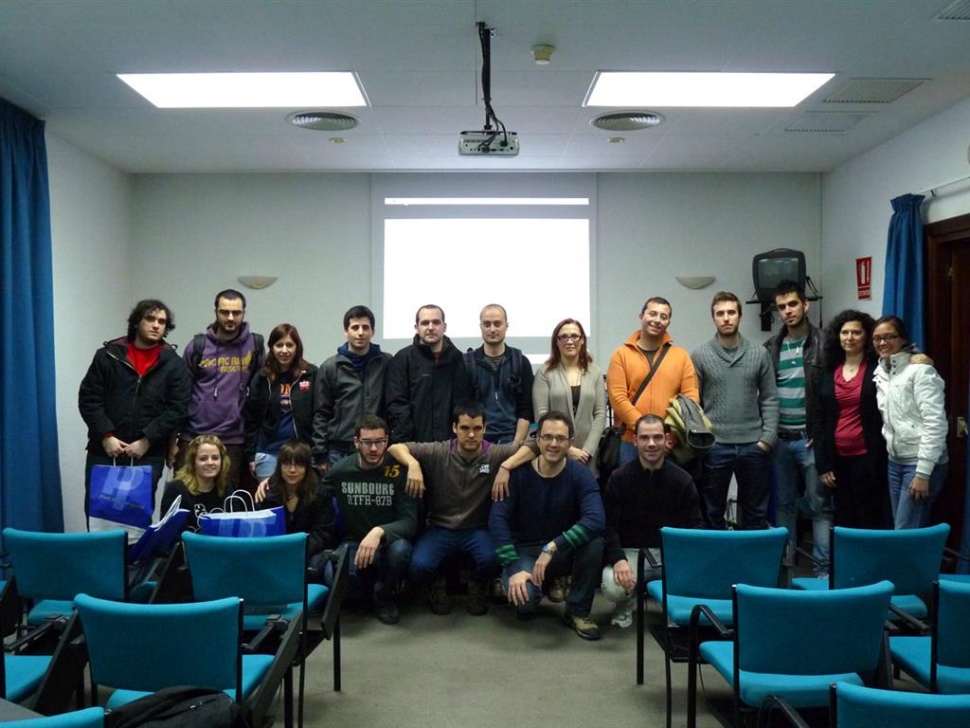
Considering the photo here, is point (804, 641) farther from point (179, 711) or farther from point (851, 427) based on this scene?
point (851, 427)

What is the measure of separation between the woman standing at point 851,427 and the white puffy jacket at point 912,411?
0.09 meters

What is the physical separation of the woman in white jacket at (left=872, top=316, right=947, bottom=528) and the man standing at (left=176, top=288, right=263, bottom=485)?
3537 millimetres

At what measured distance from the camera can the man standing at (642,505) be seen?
3777 millimetres

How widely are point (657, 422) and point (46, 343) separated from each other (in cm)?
378

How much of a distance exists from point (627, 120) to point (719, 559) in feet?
10.6

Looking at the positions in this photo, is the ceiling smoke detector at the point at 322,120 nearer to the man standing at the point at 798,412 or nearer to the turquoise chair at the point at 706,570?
the man standing at the point at 798,412

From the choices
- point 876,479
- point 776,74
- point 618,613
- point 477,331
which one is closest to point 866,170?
point 776,74

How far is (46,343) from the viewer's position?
4754 millimetres

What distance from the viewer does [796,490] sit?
4602mm

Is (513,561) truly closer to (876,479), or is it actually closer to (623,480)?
(623,480)

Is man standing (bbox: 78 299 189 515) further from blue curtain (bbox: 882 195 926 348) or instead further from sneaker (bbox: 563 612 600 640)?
blue curtain (bbox: 882 195 926 348)

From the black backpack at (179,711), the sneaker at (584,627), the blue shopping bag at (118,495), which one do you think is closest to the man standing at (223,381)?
the blue shopping bag at (118,495)

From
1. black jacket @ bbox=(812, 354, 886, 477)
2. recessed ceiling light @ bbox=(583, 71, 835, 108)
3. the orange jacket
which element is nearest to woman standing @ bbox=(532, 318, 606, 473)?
the orange jacket

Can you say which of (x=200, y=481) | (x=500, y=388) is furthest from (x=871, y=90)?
(x=200, y=481)
